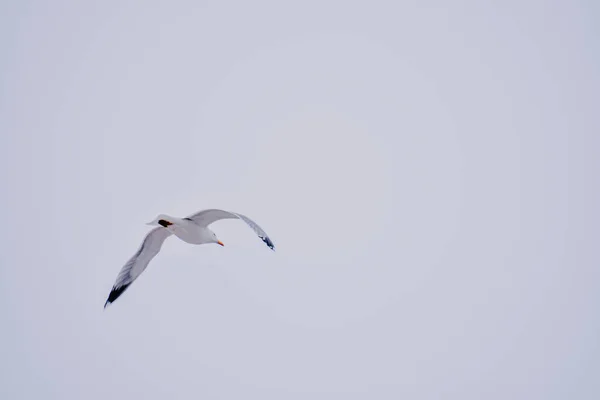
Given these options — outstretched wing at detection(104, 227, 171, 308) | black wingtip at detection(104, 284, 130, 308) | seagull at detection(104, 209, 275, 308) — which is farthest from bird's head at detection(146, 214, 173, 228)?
black wingtip at detection(104, 284, 130, 308)

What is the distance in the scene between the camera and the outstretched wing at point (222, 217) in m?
10.9

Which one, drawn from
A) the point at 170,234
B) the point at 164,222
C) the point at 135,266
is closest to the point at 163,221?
the point at 164,222

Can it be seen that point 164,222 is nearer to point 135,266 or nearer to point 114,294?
point 135,266

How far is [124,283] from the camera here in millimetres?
12047

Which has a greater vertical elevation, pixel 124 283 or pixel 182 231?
pixel 182 231

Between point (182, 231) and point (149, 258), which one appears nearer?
point (182, 231)

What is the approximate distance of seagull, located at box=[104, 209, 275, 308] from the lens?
10969 mm

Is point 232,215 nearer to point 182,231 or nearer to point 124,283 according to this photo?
point 182,231

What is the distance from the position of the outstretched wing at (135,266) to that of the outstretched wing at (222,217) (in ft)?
2.70

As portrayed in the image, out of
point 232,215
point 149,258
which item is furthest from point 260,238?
point 149,258

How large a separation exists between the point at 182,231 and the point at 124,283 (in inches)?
61.4

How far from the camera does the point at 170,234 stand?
1175cm

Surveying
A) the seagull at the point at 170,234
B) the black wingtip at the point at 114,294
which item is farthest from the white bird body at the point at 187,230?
the black wingtip at the point at 114,294

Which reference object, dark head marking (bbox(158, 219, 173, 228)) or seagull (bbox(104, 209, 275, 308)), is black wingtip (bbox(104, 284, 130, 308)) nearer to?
seagull (bbox(104, 209, 275, 308))
